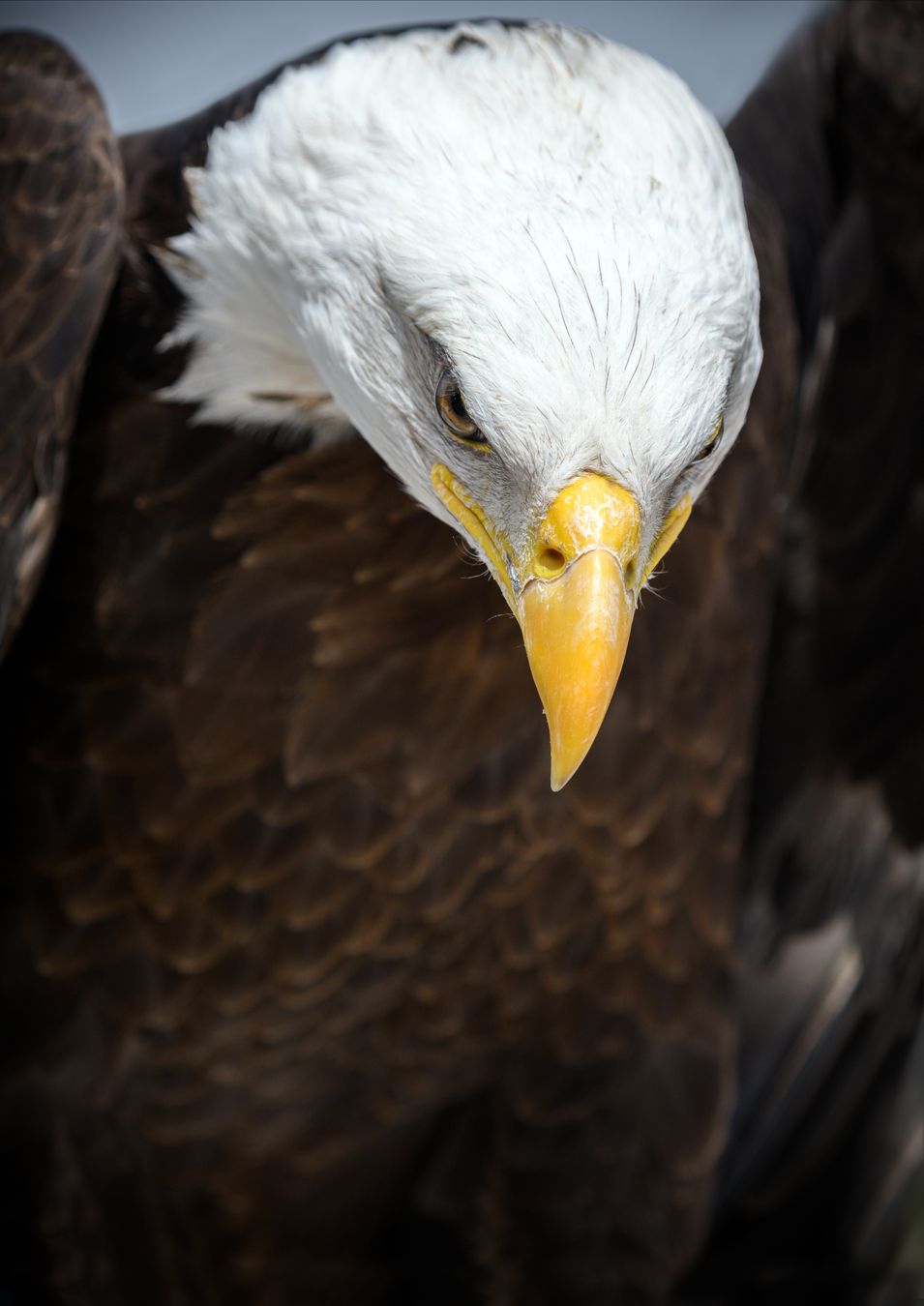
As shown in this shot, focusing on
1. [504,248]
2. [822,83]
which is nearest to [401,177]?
[504,248]

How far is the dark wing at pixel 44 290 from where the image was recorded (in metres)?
2.20

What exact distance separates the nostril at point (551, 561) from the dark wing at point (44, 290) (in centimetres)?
77

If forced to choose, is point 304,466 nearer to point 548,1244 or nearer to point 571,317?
point 571,317

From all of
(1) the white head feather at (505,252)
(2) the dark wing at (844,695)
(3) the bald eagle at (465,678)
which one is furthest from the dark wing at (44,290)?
(2) the dark wing at (844,695)

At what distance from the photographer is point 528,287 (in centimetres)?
173

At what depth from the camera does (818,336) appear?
10.2ft

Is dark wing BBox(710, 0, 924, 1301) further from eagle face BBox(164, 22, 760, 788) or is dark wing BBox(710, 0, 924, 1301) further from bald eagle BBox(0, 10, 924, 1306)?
eagle face BBox(164, 22, 760, 788)

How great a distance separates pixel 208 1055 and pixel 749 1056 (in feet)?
4.08

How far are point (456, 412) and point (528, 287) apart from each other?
0.53 feet

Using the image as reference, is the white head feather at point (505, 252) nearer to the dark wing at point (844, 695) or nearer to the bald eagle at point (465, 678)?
the bald eagle at point (465, 678)

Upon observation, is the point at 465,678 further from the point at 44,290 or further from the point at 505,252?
the point at 505,252

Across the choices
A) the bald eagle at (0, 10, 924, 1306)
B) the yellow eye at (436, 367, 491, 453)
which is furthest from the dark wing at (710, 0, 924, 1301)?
the yellow eye at (436, 367, 491, 453)

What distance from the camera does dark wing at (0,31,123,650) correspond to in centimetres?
220

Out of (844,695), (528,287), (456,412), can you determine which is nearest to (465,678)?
(456,412)
